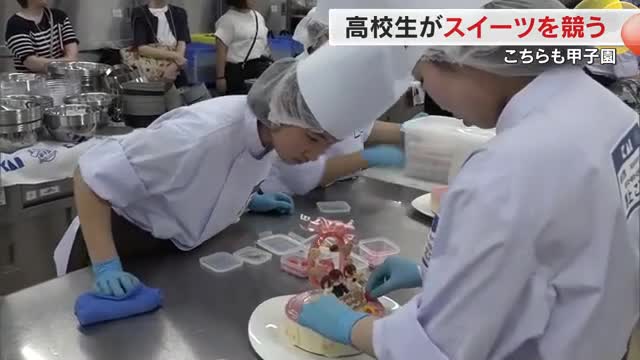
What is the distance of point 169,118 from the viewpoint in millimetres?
1169

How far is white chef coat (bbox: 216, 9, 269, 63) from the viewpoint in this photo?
360 cm

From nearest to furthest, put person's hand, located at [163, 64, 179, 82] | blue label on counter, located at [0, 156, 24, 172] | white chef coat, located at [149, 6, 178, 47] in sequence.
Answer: blue label on counter, located at [0, 156, 24, 172], person's hand, located at [163, 64, 179, 82], white chef coat, located at [149, 6, 178, 47]

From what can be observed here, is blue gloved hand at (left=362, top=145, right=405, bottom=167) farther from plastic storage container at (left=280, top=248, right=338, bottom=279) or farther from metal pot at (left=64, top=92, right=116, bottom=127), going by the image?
metal pot at (left=64, top=92, right=116, bottom=127)

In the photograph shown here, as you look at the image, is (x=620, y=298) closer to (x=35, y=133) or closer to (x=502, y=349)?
(x=502, y=349)

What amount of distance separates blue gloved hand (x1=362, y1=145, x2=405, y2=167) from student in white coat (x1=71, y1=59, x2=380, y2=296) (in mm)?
437

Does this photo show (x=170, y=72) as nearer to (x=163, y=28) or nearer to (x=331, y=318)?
(x=163, y=28)

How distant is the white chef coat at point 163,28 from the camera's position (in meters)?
3.27

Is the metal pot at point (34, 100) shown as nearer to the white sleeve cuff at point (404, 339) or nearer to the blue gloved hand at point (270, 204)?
the blue gloved hand at point (270, 204)

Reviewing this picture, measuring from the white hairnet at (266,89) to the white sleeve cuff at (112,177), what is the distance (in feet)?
0.81

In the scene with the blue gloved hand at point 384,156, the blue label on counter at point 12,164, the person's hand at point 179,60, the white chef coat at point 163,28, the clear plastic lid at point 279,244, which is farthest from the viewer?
the white chef coat at point 163,28

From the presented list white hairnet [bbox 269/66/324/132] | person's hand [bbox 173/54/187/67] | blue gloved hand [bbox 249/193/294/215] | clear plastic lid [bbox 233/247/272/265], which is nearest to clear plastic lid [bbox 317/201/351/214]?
blue gloved hand [bbox 249/193/294/215]

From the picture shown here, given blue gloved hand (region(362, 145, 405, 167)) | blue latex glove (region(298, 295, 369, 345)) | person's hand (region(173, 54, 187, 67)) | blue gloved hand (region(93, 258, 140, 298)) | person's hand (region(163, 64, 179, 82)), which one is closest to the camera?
blue latex glove (region(298, 295, 369, 345))

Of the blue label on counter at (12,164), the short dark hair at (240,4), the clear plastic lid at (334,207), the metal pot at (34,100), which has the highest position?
the short dark hair at (240,4)

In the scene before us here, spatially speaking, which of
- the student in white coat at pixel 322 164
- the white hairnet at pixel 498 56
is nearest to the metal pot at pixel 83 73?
the student in white coat at pixel 322 164
